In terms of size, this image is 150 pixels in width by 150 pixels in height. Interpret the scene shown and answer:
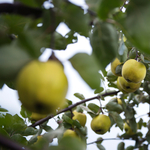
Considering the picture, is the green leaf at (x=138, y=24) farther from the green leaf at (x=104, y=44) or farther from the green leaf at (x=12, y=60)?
the green leaf at (x=12, y=60)

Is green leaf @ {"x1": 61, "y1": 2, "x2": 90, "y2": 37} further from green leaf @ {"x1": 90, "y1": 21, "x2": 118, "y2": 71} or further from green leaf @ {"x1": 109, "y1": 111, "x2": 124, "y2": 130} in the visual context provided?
green leaf @ {"x1": 109, "y1": 111, "x2": 124, "y2": 130}

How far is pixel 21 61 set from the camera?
0.92ft

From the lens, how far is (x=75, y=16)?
33 cm

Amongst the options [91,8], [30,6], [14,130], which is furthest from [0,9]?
[14,130]

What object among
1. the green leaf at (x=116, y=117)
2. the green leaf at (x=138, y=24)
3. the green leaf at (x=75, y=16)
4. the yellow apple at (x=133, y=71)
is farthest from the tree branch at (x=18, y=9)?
the green leaf at (x=116, y=117)

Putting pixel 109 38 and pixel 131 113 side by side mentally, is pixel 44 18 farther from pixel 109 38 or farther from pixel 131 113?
pixel 131 113

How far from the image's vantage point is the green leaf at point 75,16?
12.7 inches

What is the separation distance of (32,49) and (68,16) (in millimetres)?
114

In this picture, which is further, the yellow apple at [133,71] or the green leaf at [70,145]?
the yellow apple at [133,71]

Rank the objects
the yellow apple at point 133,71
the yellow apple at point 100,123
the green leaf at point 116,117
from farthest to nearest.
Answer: the green leaf at point 116,117 < the yellow apple at point 100,123 < the yellow apple at point 133,71

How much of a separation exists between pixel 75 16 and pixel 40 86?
0.15 m

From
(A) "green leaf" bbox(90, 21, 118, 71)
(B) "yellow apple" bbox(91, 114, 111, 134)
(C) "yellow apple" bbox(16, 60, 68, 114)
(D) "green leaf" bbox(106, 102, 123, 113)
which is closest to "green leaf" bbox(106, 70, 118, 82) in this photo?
(D) "green leaf" bbox(106, 102, 123, 113)

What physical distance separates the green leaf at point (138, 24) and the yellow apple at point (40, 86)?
14cm

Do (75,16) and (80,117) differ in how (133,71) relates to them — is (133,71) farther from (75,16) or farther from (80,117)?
(75,16)
